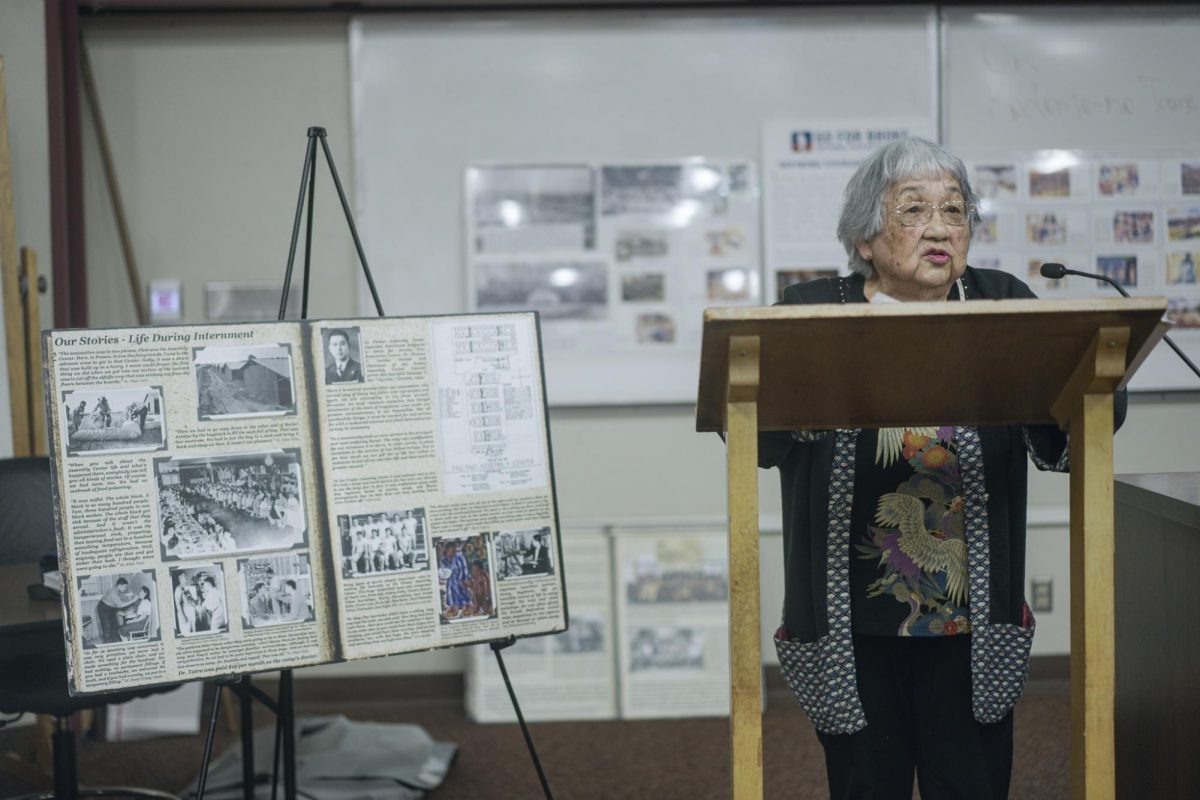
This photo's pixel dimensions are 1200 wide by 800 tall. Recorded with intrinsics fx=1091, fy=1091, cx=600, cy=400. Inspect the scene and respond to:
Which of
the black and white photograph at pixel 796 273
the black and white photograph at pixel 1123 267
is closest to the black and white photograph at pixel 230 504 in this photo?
the black and white photograph at pixel 796 273

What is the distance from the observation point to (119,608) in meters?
1.75

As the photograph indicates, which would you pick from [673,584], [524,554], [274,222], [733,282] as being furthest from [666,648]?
[274,222]

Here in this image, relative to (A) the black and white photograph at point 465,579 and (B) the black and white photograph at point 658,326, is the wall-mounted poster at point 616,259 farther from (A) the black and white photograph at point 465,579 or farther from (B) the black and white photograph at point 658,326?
(A) the black and white photograph at point 465,579

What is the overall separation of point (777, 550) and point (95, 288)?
7.72 ft

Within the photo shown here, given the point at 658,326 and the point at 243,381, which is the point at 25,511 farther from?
the point at 658,326

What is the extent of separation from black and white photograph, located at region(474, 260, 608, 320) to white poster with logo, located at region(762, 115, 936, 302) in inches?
21.7

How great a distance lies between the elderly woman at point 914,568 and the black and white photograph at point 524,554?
538 mm

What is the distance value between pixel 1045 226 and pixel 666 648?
181 cm

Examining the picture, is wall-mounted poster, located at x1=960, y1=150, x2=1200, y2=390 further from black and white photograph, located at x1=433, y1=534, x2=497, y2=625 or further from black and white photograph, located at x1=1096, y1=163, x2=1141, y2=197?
black and white photograph, located at x1=433, y1=534, x2=497, y2=625

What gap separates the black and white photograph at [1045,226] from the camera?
349 centimetres

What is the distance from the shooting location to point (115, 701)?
7.82 ft

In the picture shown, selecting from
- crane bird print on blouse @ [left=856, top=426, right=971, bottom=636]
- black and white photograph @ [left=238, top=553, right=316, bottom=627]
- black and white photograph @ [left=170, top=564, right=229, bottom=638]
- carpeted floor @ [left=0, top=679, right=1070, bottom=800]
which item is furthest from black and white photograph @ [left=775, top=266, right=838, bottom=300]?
black and white photograph @ [left=170, top=564, right=229, bottom=638]

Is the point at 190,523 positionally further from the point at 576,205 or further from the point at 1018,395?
the point at 576,205

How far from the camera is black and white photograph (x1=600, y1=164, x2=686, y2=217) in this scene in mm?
3465
